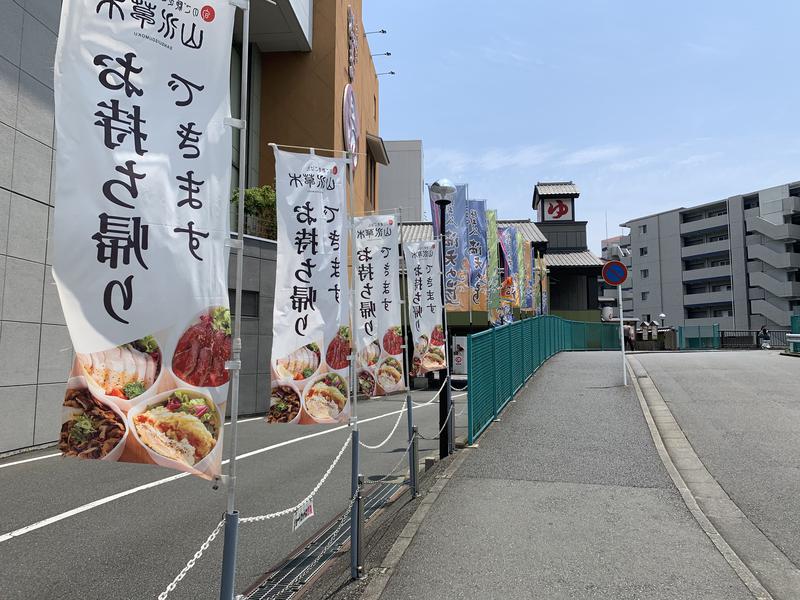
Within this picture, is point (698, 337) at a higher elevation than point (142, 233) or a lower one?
lower

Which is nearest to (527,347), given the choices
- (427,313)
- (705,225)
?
(427,313)

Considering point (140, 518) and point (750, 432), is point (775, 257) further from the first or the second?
point (140, 518)

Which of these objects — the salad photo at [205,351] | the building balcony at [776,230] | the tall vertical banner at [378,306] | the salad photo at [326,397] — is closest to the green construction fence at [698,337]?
the building balcony at [776,230]

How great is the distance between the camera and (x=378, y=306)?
7492 mm

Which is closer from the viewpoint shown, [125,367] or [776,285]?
[125,367]

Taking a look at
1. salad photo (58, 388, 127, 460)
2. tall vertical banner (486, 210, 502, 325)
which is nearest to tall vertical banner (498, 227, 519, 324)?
tall vertical banner (486, 210, 502, 325)

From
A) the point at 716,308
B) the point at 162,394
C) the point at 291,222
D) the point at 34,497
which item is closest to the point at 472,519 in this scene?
the point at 291,222

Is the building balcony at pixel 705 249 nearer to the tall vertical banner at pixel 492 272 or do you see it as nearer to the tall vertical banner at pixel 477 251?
the tall vertical banner at pixel 492 272

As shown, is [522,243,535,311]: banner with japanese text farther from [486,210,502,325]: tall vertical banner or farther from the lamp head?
the lamp head

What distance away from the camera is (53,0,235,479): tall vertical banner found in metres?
2.44

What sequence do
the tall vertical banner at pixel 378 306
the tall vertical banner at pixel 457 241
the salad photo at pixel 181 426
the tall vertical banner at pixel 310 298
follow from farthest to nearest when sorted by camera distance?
the tall vertical banner at pixel 457 241, the tall vertical banner at pixel 378 306, the tall vertical banner at pixel 310 298, the salad photo at pixel 181 426

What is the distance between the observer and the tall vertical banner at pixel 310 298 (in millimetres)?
4672

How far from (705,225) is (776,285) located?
1063 centimetres

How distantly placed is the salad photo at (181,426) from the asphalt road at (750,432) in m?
4.87
